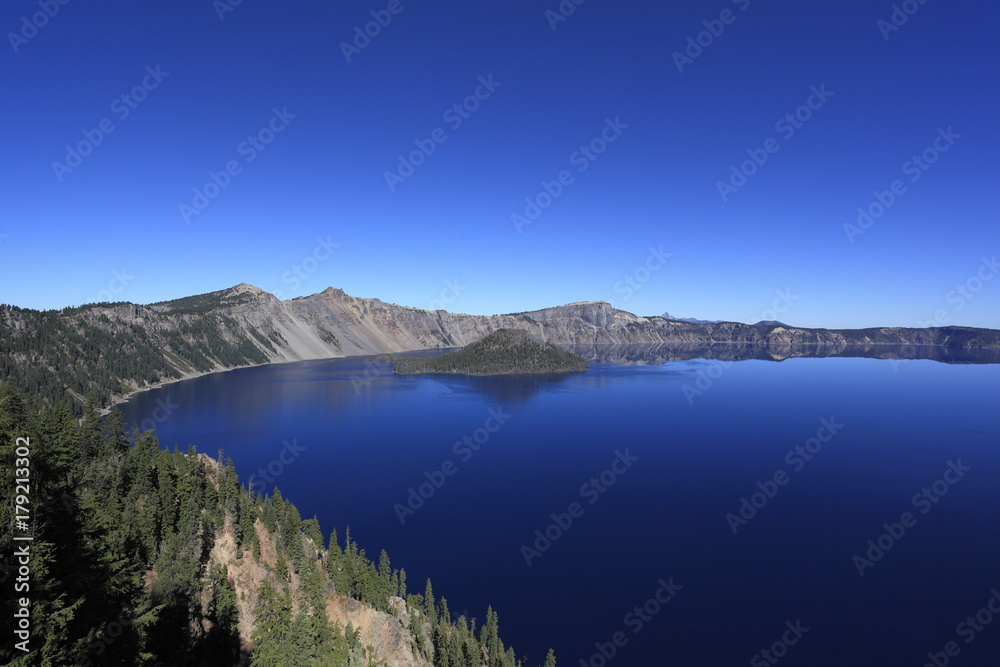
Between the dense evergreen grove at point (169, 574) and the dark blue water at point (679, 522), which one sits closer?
the dense evergreen grove at point (169, 574)

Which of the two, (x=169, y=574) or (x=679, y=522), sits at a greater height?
(x=169, y=574)

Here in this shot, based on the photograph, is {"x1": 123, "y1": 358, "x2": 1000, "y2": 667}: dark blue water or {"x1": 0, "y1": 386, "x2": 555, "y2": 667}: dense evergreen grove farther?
{"x1": 123, "y1": 358, "x2": 1000, "y2": 667}: dark blue water

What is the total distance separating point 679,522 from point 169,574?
67.4 meters

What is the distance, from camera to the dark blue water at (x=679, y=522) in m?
48.9

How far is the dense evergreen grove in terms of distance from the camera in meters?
15.4

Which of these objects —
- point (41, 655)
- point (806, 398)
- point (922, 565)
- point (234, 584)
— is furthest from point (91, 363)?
point (806, 398)

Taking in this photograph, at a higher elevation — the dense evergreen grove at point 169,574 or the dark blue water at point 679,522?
the dense evergreen grove at point 169,574

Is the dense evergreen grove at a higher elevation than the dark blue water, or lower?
higher

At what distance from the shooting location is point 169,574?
34281mm

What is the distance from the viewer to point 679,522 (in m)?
74.2

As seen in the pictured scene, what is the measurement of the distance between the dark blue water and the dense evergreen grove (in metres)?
12.7

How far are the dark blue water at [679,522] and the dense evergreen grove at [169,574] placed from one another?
41.5ft

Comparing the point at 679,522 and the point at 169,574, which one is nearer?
the point at 169,574

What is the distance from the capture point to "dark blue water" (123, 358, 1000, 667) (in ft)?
160
